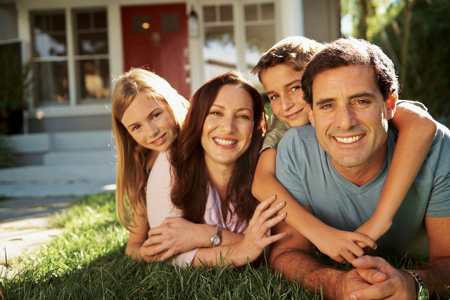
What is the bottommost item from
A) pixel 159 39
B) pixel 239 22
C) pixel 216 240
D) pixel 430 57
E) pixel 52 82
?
pixel 216 240

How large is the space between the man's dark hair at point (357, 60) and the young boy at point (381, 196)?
22 cm

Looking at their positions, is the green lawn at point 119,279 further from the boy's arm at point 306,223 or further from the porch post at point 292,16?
the porch post at point 292,16

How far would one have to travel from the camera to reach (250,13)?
7.72 m

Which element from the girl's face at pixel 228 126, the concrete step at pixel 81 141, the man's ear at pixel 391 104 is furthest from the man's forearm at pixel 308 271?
the concrete step at pixel 81 141

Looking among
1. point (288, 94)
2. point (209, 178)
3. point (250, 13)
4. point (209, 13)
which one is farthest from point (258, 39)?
point (209, 178)

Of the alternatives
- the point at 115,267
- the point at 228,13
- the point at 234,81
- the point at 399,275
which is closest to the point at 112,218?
the point at 115,267

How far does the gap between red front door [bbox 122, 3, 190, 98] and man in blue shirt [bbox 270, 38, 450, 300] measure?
5949 mm

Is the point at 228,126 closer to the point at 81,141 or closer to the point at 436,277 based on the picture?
the point at 436,277

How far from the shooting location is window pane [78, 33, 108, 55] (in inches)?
315

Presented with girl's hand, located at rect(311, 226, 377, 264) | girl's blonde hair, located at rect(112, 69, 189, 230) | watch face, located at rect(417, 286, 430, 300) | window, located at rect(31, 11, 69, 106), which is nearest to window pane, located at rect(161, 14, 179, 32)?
window, located at rect(31, 11, 69, 106)

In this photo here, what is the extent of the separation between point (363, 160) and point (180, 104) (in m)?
1.58

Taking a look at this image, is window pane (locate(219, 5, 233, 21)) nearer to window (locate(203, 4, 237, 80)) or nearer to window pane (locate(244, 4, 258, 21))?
window (locate(203, 4, 237, 80))

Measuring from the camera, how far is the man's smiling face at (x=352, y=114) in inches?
71.1

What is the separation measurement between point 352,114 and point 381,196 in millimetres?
421
